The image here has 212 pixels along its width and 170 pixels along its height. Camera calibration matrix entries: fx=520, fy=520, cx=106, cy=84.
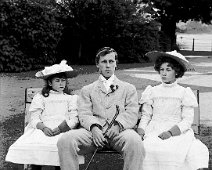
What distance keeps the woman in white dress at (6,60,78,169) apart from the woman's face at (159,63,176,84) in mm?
931

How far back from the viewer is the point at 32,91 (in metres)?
5.74

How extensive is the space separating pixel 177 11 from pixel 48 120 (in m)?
23.7

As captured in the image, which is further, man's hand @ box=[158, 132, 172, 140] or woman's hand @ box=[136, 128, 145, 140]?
woman's hand @ box=[136, 128, 145, 140]

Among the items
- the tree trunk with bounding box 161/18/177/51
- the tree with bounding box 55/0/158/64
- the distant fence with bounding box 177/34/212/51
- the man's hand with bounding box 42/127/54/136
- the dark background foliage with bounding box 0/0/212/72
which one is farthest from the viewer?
the distant fence with bounding box 177/34/212/51

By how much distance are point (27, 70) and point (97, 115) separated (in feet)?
40.4

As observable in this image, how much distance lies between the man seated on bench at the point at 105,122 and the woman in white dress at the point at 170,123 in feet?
0.48

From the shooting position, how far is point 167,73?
509cm

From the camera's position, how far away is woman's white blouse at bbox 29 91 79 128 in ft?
17.3

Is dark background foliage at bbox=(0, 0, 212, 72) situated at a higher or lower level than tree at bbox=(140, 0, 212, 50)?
lower

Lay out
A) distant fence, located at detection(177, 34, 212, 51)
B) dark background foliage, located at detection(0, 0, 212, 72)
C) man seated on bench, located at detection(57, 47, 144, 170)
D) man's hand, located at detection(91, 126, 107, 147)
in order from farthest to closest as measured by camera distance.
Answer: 1. distant fence, located at detection(177, 34, 212, 51)
2. dark background foliage, located at detection(0, 0, 212, 72)
3. man's hand, located at detection(91, 126, 107, 147)
4. man seated on bench, located at detection(57, 47, 144, 170)

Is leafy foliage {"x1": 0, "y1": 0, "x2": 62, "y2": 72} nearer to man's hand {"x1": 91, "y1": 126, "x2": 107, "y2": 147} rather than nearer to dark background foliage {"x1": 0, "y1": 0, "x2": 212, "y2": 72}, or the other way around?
dark background foliage {"x1": 0, "y1": 0, "x2": 212, "y2": 72}

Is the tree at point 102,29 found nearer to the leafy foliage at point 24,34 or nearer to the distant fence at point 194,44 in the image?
the leafy foliage at point 24,34

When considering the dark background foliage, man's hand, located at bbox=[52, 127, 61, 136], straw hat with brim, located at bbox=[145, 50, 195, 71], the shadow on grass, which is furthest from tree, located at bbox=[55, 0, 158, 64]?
man's hand, located at bbox=[52, 127, 61, 136]

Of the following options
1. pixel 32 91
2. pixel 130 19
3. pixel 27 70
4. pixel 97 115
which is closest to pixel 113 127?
pixel 97 115
